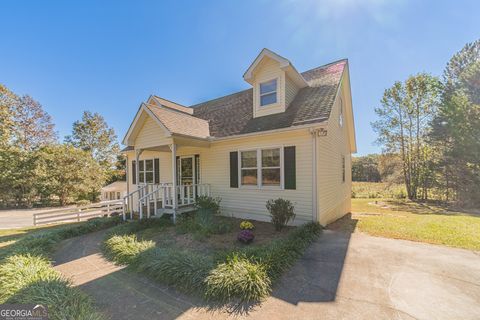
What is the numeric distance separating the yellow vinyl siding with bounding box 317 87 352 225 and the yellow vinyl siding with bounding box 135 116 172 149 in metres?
6.12

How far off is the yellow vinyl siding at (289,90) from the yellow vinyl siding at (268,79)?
24cm

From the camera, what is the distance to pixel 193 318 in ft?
9.44

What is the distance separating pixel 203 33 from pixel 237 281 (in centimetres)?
→ 1167

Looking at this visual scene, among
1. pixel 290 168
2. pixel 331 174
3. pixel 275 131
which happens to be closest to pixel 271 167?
pixel 290 168

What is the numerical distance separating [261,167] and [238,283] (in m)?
5.11

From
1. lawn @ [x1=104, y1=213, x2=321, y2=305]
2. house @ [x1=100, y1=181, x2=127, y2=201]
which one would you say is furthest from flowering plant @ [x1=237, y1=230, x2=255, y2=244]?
house @ [x1=100, y1=181, x2=127, y2=201]

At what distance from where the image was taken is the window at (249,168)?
8266mm

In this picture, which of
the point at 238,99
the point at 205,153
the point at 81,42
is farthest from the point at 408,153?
the point at 81,42

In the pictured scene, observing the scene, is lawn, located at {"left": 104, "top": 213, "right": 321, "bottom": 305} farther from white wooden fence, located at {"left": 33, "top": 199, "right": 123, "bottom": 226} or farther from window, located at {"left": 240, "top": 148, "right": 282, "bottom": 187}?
white wooden fence, located at {"left": 33, "top": 199, "right": 123, "bottom": 226}

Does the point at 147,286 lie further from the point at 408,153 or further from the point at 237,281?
the point at 408,153

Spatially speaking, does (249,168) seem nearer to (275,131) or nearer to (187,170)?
(275,131)

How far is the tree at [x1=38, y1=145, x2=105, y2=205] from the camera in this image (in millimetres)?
19031

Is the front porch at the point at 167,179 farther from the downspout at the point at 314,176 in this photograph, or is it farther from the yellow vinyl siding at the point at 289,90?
the downspout at the point at 314,176

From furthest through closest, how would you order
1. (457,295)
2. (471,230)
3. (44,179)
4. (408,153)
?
1. (408,153)
2. (44,179)
3. (471,230)
4. (457,295)
